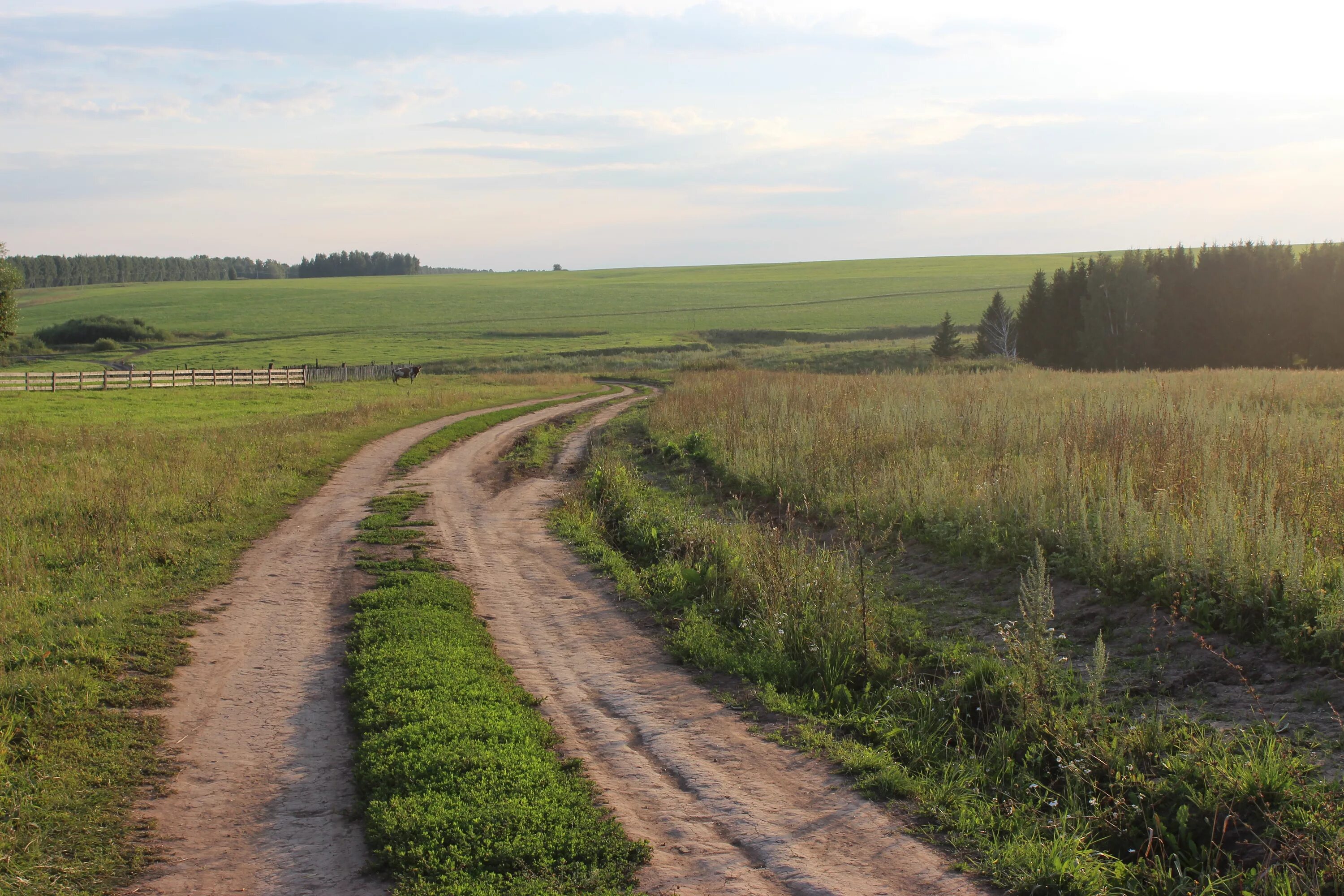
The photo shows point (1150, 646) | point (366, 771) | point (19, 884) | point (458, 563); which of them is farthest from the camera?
point (458, 563)

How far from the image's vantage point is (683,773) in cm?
558

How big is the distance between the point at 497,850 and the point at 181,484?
12.4 metres

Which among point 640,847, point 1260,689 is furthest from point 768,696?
point 1260,689

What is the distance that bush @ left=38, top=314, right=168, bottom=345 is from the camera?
258 ft

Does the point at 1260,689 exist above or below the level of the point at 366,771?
above

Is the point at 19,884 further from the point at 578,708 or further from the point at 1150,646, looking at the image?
the point at 1150,646

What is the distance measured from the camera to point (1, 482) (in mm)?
14633

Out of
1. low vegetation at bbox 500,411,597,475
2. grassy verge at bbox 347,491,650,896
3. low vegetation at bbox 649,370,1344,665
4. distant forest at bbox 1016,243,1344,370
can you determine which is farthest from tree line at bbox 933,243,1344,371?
grassy verge at bbox 347,491,650,896

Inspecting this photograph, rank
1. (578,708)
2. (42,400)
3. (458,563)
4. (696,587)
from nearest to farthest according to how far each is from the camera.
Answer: (578,708), (696,587), (458,563), (42,400)

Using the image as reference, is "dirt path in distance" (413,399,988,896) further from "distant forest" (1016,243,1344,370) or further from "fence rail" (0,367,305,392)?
"distant forest" (1016,243,1344,370)

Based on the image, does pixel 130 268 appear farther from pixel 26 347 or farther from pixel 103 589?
pixel 103 589

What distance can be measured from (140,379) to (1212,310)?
190 feet

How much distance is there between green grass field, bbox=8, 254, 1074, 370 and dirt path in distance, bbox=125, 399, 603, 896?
188 ft

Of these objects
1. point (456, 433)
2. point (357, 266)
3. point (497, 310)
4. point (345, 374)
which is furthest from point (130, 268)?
point (456, 433)
